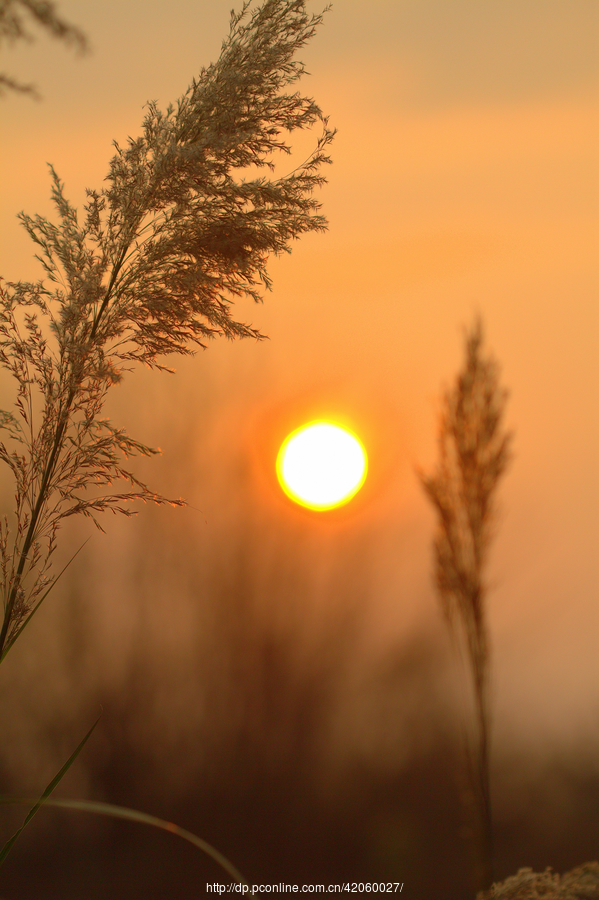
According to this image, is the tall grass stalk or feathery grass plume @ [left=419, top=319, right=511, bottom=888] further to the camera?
feathery grass plume @ [left=419, top=319, right=511, bottom=888]

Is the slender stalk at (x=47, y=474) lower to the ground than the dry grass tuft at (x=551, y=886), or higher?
higher

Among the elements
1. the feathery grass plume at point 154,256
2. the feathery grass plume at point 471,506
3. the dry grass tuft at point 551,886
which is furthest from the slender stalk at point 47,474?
the feathery grass plume at point 471,506

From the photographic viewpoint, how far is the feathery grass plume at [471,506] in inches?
83.9

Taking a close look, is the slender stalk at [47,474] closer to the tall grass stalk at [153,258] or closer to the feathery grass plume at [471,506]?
the tall grass stalk at [153,258]

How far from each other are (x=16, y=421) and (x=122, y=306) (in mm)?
279

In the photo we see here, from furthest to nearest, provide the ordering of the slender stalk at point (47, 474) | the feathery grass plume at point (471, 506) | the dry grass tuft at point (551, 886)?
the feathery grass plume at point (471, 506), the dry grass tuft at point (551, 886), the slender stalk at point (47, 474)

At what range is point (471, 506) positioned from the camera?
7.21 ft

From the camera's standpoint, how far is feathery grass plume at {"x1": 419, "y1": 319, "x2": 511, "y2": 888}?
2.13 metres

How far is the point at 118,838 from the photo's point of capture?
4543mm

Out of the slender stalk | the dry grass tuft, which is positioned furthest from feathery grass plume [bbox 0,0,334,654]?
the dry grass tuft

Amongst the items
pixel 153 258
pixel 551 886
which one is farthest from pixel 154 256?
pixel 551 886

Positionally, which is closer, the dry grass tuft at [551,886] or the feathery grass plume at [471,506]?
the dry grass tuft at [551,886]

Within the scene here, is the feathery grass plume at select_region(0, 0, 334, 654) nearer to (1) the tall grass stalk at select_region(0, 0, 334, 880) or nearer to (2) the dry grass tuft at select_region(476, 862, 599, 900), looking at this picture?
(1) the tall grass stalk at select_region(0, 0, 334, 880)

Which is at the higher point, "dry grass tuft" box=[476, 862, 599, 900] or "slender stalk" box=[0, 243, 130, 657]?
"slender stalk" box=[0, 243, 130, 657]
